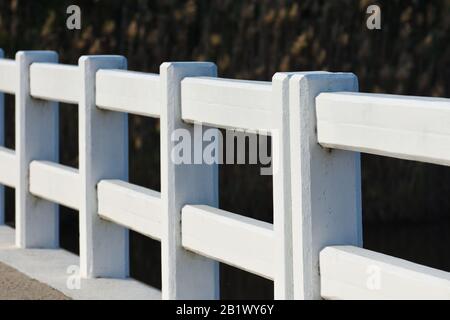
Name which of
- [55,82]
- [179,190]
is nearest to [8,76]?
[55,82]

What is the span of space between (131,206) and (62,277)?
54 centimetres

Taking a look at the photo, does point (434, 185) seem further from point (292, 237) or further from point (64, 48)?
point (292, 237)

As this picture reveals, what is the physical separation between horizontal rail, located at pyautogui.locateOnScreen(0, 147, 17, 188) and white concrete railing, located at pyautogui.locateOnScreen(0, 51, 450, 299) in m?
0.02

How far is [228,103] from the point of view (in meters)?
5.11

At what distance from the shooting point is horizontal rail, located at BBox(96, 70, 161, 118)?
19.0ft

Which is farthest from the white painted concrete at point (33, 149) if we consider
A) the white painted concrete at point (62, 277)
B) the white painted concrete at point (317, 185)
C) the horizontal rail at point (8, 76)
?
the white painted concrete at point (317, 185)

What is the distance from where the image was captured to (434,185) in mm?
14125

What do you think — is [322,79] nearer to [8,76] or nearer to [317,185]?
[317,185]

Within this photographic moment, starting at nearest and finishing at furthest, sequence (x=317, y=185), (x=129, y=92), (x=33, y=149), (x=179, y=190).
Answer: (x=317, y=185) → (x=179, y=190) → (x=129, y=92) → (x=33, y=149)

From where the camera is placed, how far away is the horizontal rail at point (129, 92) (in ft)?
19.0

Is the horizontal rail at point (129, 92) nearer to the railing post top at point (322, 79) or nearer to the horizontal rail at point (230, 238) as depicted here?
the horizontal rail at point (230, 238)

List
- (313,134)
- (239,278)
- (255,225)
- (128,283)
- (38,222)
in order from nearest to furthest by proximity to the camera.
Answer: (313,134) → (255,225) → (128,283) → (38,222) → (239,278)
